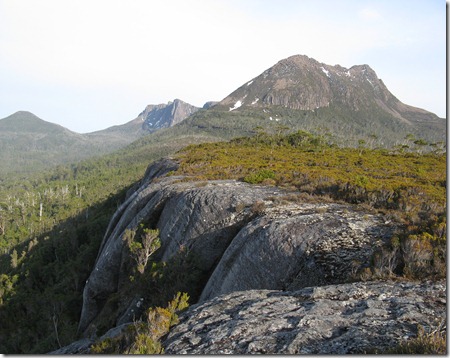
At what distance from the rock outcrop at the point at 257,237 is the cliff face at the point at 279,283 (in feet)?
0.13

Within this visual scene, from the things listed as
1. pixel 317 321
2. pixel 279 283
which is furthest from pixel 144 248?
pixel 317 321

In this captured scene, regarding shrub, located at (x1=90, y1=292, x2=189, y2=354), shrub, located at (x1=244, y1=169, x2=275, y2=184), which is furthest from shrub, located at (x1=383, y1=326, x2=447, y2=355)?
shrub, located at (x1=244, y1=169, x2=275, y2=184)

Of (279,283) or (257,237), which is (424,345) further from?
(257,237)

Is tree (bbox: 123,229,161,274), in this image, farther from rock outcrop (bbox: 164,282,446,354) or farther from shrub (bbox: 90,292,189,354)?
rock outcrop (bbox: 164,282,446,354)

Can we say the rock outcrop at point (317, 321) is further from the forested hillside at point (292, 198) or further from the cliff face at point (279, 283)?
the forested hillside at point (292, 198)

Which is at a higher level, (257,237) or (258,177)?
(258,177)

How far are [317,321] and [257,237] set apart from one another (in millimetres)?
5975

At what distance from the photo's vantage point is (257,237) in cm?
1241

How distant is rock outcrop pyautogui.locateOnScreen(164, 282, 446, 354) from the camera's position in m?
5.84

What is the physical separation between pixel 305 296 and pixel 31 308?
1703 inches

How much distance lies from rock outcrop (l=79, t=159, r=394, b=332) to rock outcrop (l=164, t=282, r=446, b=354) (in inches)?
77.2

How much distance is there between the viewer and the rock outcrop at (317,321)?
584 cm

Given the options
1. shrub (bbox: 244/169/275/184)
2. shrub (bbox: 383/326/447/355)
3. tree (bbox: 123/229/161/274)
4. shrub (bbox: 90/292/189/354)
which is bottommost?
tree (bbox: 123/229/161/274)

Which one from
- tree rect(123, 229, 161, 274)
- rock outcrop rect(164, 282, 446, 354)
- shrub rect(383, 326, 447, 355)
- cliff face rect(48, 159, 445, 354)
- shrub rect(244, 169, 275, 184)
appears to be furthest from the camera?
shrub rect(244, 169, 275, 184)
